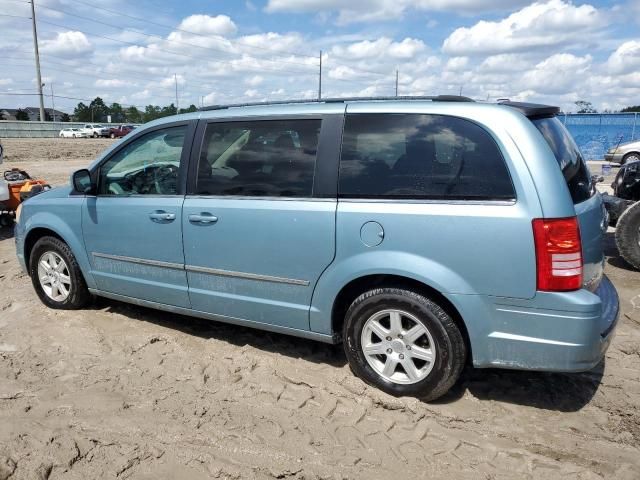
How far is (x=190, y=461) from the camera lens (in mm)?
2871

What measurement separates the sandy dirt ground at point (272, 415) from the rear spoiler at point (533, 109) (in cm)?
176

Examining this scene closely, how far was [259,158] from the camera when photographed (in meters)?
3.81

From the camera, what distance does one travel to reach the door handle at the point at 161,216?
4066 millimetres

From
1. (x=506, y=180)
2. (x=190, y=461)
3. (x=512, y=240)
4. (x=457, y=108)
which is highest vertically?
(x=457, y=108)

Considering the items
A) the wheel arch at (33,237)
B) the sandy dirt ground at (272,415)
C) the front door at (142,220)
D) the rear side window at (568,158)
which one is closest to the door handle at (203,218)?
the front door at (142,220)

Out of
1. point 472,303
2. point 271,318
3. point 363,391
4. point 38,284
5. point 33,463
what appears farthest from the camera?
point 38,284

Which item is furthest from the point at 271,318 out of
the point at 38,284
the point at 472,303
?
the point at 38,284

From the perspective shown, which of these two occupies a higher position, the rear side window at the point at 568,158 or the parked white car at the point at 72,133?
the parked white car at the point at 72,133

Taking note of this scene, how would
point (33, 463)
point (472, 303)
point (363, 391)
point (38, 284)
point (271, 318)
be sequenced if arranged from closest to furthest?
point (33, 463)
point (472, 303)
point (363, 391)
point (271, 318)
point (38, 284)

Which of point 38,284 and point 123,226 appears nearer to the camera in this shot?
point 123,226

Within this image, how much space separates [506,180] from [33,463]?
2.94m

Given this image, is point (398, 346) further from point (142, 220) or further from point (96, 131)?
point (96, 131)

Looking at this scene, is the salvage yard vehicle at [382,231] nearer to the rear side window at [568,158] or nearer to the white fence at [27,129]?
the rear side window at [568,158]

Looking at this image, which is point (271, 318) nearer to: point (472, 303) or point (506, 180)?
point (472, 303)
